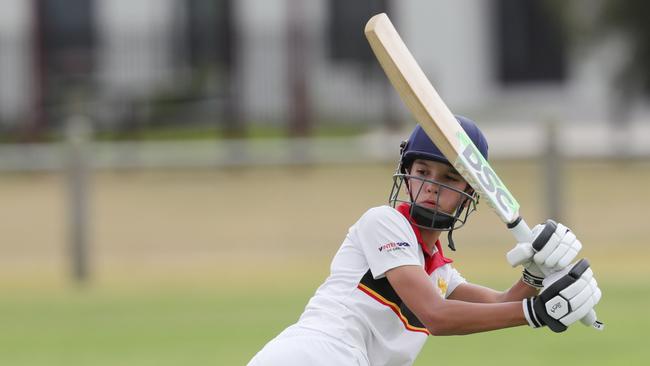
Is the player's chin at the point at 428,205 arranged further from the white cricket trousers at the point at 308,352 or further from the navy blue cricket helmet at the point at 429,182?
the white cricket trousers at the point at 308,352

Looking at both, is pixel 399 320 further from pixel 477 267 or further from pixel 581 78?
pixel 581 78

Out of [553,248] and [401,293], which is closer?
[553,248]

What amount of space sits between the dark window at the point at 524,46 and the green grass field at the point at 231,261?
Result: 279 inches

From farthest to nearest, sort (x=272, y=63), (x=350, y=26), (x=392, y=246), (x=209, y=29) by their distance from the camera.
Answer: (x=209, y=29) < (x=350, y=26) < (x=272, y=63) < (x=392, y=246)

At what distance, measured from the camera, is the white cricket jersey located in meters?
4.39

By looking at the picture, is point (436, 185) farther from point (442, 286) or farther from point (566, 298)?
point (566, 298)

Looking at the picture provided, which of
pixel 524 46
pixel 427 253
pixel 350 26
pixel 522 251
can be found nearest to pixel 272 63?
pixel 350 26

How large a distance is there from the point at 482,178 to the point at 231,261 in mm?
11213

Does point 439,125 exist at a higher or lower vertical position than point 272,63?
higher

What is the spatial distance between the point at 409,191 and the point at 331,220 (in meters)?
12.1

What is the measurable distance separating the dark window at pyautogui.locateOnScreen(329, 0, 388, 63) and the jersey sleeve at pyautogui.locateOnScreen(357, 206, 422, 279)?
1717 cm

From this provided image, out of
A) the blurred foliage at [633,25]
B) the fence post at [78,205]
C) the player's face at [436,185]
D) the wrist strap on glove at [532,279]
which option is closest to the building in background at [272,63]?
the blurred foliage at [633,25]

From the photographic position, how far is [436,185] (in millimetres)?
4422

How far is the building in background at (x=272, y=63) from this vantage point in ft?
68.3
